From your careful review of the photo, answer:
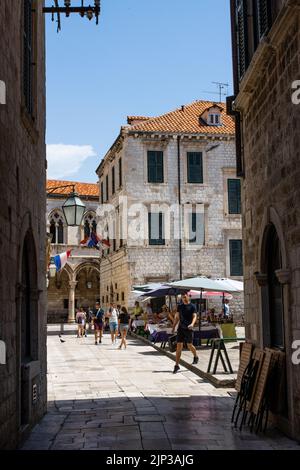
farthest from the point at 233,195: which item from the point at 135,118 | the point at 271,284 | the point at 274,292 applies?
the point at 274,292

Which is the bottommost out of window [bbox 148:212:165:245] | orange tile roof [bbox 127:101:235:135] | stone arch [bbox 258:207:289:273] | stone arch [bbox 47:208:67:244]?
stone arch [bbox 258:207:289:273]

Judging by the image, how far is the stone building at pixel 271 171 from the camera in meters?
7.00

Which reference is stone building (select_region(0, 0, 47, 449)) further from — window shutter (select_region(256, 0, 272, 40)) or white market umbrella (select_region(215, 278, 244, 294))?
white market umbrella (select_region(215, 278, 244, 294))

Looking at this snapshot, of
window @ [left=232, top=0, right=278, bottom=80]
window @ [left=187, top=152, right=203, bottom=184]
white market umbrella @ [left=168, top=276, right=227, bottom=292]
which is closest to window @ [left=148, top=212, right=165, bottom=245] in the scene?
window @ [left=187, top=152, right=203, bottom=184]

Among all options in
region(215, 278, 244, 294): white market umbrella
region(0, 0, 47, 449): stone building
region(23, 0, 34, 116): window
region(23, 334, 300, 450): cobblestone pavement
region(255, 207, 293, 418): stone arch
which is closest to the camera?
region(0, 0, 47, 449): stone building

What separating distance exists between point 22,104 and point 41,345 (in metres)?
3.54

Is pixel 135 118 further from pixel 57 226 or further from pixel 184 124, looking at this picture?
pixel 57 226

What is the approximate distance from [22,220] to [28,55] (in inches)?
102

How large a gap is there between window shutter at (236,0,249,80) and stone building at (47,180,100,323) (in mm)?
36854

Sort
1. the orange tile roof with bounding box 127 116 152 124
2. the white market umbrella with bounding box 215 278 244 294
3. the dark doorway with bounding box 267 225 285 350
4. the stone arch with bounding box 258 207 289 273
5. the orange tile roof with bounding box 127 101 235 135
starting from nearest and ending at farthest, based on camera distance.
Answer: the stone arch with bounding box 258 207 289 273 < the dark doorway with bounding box 267 225 285 350 < the white market umbrella with bounding box 215 278 244 294 < the orange tile roof with bounding box 127 101 235 135 < the orange tile roof with bounding box 127 116 152 124

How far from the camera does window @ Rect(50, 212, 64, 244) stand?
155 ft

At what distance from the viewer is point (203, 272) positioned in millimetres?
33000

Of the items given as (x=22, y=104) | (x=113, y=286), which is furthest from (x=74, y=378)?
(x=113, y=286)

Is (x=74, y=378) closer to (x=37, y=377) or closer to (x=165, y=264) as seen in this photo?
(x=37, y=377)
